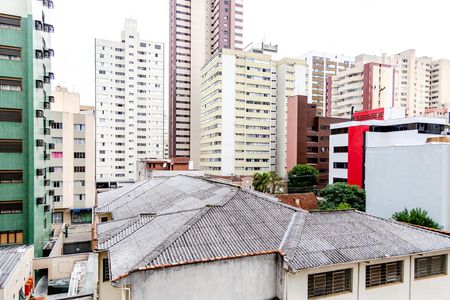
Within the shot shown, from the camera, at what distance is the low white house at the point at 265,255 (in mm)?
9969

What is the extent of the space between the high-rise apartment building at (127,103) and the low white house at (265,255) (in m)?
66.4

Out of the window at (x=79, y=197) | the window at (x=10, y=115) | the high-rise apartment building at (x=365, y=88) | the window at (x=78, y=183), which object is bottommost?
the window at (x=79, y=197)

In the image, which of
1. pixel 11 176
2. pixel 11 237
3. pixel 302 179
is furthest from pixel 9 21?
pixel 302 179

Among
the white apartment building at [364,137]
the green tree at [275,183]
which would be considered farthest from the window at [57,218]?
the white apartment building at [364,137]

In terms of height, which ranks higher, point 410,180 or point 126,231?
point 410,180

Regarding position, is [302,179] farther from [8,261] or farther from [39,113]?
[8,261]

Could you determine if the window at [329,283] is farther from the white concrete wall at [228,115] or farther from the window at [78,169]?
the white concrete wall at [228,115]

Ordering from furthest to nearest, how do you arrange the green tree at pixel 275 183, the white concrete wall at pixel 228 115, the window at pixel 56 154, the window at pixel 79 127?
the white concrete wall at pixel 228 115, the green tree at pixel 275 183, the window at pixel 79 127, the window at pixel 56 154

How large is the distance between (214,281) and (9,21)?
2996 centimetres

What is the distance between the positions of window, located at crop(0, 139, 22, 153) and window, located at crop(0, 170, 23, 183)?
189 cm

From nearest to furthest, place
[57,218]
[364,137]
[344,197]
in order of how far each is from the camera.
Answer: [344,197]
[57,218]
[364,137]

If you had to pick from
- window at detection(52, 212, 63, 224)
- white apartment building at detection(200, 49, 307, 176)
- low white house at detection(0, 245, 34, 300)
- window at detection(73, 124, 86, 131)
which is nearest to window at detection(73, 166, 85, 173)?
window at detection(73, 124, 86, 131)

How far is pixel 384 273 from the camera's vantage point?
500 inches

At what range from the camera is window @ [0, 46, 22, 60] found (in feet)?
84.5
